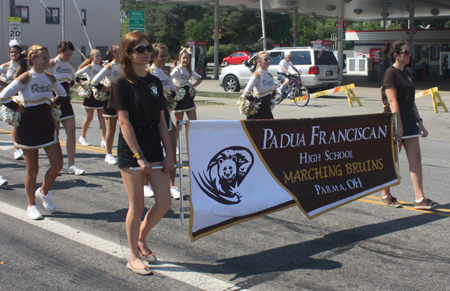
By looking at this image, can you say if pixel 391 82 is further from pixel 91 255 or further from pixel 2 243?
pixel 2 243

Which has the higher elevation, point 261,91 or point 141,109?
point 261,91

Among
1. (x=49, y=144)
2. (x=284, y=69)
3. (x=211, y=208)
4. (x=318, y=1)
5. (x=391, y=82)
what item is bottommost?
(x=211, y=208)

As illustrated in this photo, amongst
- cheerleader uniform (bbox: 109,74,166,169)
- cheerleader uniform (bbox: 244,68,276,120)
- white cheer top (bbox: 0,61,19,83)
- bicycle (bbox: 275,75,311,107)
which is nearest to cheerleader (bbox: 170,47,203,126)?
cheerleader uniform (bbox: 244,68,276,120)

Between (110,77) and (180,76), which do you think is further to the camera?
(110,77)

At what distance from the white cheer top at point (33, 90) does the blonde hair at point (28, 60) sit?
0.14 meters

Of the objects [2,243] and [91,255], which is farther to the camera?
[2,243]

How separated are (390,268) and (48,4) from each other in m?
45.8

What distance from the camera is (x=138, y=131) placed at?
12.7 ft

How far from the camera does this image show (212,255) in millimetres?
4387

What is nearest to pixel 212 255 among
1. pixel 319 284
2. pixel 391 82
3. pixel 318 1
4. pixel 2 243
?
pixel 319 284

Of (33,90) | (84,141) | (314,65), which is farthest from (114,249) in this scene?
(314,65)

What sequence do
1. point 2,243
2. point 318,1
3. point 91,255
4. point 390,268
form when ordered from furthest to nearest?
point 318,1 → point 2,243 → point 91,255 → point 390,268

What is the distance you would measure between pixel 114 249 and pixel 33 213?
149 centimetres

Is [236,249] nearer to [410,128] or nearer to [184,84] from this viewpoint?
[410,128]
